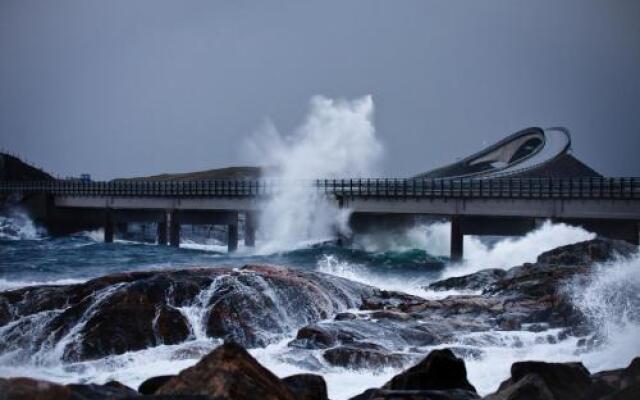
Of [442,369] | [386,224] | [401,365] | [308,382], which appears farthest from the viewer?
[386,224]

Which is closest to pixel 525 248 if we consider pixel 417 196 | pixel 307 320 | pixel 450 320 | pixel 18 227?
pixel 417 196

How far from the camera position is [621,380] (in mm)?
11641

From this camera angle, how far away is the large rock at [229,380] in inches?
368

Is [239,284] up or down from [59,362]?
up

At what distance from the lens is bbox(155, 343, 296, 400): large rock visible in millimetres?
9336

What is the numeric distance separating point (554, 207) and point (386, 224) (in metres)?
15.1

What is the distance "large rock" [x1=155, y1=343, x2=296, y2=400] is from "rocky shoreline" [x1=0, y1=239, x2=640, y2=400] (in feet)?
5.88

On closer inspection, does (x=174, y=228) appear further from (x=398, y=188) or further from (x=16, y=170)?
(x=16, y=170)

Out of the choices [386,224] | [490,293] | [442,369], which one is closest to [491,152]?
[386,224]

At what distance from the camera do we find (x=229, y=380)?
30.7 ft

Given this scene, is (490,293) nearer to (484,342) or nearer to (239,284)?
(484,342)

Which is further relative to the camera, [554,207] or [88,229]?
[88,229]

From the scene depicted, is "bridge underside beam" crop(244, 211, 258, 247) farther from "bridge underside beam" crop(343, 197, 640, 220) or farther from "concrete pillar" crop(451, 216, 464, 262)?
"concrete pillar" crop(451, 216, 464, 262)

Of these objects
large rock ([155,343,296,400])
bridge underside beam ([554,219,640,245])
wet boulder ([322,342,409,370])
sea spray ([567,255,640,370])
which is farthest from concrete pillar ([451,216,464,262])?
large rock ([155,343,296,400])
